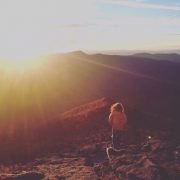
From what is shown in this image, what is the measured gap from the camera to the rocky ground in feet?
31.0

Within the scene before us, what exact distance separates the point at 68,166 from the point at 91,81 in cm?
3585

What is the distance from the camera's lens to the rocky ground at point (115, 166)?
372 inches

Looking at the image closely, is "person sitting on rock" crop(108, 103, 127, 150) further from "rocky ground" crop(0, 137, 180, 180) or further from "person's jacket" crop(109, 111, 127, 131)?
"rocky ground" crop(0, 137, 180, 180)

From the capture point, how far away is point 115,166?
10547 mm

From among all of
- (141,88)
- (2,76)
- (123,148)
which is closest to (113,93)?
(141,88)

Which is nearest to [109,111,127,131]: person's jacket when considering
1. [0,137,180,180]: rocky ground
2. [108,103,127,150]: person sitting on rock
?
[108,103,127,150]: person sitting on rock

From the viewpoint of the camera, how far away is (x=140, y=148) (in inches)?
498

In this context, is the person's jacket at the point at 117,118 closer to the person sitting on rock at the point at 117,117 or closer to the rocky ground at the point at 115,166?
the person sitting on rock at the point at 117,117

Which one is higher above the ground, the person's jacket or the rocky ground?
the person's jacket

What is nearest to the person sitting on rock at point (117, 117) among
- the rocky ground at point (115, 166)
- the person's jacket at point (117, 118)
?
the person's jacket at point (117, 118)

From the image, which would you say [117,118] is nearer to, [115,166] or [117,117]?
[117,117]

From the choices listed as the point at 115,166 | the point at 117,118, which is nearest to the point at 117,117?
the point at 117,118

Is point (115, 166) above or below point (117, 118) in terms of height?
below

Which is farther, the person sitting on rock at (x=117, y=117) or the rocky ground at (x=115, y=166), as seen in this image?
the person sitting on rock at (x=117, y=117)
